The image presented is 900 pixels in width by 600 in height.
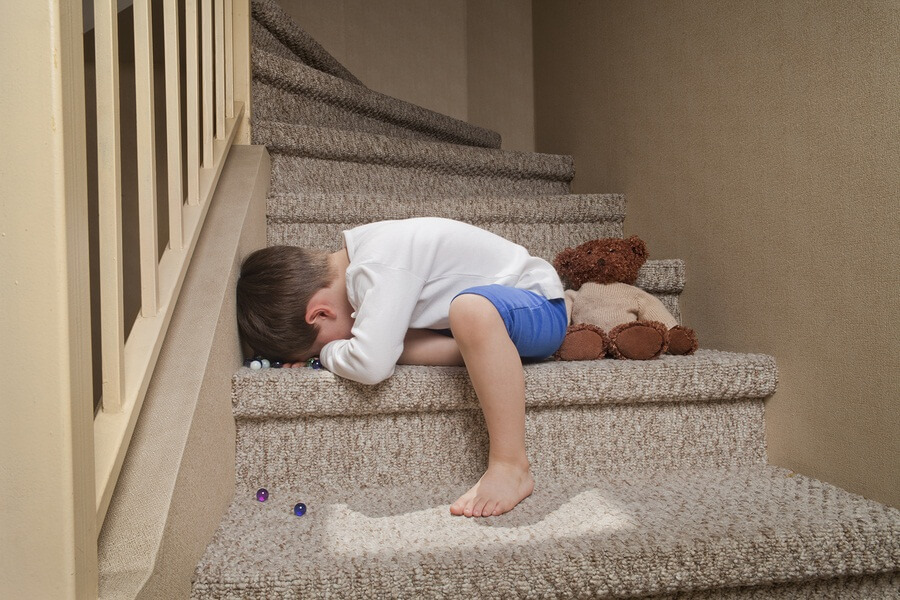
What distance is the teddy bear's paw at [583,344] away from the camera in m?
1.08

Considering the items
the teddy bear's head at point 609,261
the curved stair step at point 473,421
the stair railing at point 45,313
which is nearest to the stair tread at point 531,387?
the curved stair step at point 473,421

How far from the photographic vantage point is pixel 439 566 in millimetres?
654

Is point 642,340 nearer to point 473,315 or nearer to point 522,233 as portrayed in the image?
point 473,315

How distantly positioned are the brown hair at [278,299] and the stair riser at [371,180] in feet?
1.43

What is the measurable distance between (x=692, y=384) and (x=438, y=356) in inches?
16.0

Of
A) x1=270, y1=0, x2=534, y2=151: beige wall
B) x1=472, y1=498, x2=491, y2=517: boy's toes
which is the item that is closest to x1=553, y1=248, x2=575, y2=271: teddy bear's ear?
x1=472, y1=498, x2=491, y2=517: boy's toes

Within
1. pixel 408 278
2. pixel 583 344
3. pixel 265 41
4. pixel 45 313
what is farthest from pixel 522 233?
pixel 45 313

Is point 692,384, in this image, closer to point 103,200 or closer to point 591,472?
point 591,472

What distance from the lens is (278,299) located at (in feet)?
3.26

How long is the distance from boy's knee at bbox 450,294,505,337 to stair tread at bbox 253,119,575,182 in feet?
2.48

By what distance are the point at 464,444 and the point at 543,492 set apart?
0.14m

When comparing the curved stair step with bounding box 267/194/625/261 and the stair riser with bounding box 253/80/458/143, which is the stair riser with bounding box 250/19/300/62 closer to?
the stair riser with bounding box 253/80/458/143

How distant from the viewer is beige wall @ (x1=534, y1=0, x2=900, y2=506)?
849 mm

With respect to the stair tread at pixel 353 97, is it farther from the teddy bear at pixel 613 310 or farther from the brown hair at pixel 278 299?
the teddy bear at pixel 613 310
